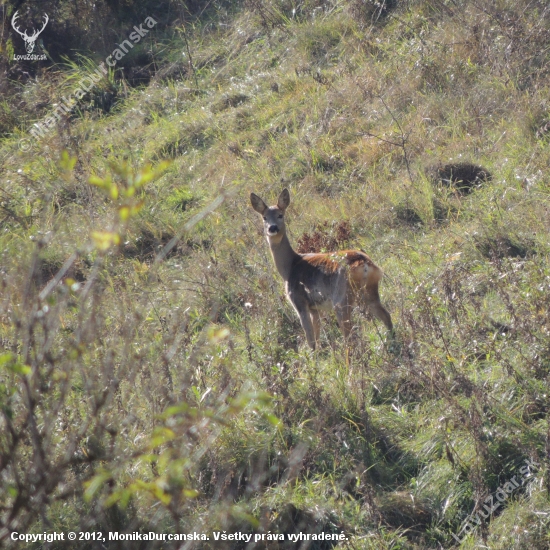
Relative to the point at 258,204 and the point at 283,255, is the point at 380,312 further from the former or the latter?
the point at 258,204

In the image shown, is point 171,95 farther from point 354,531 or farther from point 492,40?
point 354,531

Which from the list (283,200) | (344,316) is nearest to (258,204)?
(283,200)

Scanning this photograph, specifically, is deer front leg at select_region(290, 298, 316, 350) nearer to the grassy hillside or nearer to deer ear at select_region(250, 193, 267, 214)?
the grassy hillside

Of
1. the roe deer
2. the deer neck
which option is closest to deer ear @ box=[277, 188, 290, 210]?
the roe deer

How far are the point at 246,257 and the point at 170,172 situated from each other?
3.28m

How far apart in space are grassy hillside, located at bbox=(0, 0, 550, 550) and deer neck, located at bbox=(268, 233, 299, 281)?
0.48ft

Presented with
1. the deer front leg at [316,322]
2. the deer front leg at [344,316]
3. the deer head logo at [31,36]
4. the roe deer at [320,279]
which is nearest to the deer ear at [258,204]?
the roe deer at [320,279]

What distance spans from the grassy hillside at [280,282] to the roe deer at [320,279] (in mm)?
176

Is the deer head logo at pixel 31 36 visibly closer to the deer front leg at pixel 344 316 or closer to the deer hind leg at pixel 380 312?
the deer front leg at pixel 344 316

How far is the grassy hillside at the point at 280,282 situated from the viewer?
143 inches

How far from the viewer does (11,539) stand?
3.36m

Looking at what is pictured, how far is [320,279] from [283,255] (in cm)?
83

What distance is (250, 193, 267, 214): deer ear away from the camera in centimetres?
809

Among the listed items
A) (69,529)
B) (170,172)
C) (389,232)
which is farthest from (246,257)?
(69,529)
